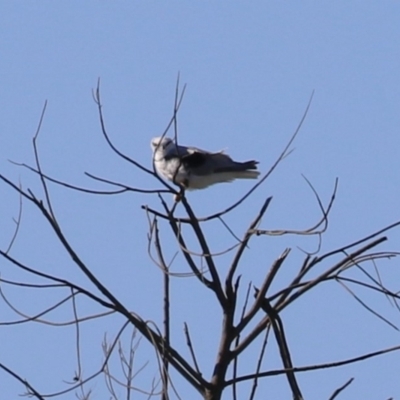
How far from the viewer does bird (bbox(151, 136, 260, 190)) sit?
820 cm

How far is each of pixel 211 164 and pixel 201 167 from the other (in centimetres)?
14

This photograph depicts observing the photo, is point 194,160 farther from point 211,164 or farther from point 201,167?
point 211,164

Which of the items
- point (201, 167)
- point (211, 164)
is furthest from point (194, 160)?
point (211, 164)

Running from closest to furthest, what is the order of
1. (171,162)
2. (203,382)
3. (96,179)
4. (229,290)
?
(203,382), (229,290), (96,179), (171,162)

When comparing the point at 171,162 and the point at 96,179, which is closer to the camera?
the point at 96,179

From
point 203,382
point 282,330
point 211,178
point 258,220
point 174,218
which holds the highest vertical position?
point 211,178

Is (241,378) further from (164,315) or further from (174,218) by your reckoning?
(174,218)

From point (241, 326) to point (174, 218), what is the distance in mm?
590

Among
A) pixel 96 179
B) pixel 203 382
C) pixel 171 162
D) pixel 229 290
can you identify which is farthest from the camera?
pixel 171 162

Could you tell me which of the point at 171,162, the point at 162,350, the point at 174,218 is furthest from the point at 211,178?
the point at 162,350

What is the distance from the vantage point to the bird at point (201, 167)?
820 cm

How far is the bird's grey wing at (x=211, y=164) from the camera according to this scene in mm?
8297

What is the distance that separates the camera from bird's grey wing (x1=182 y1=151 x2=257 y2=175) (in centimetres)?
830

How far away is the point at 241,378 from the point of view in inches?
118
